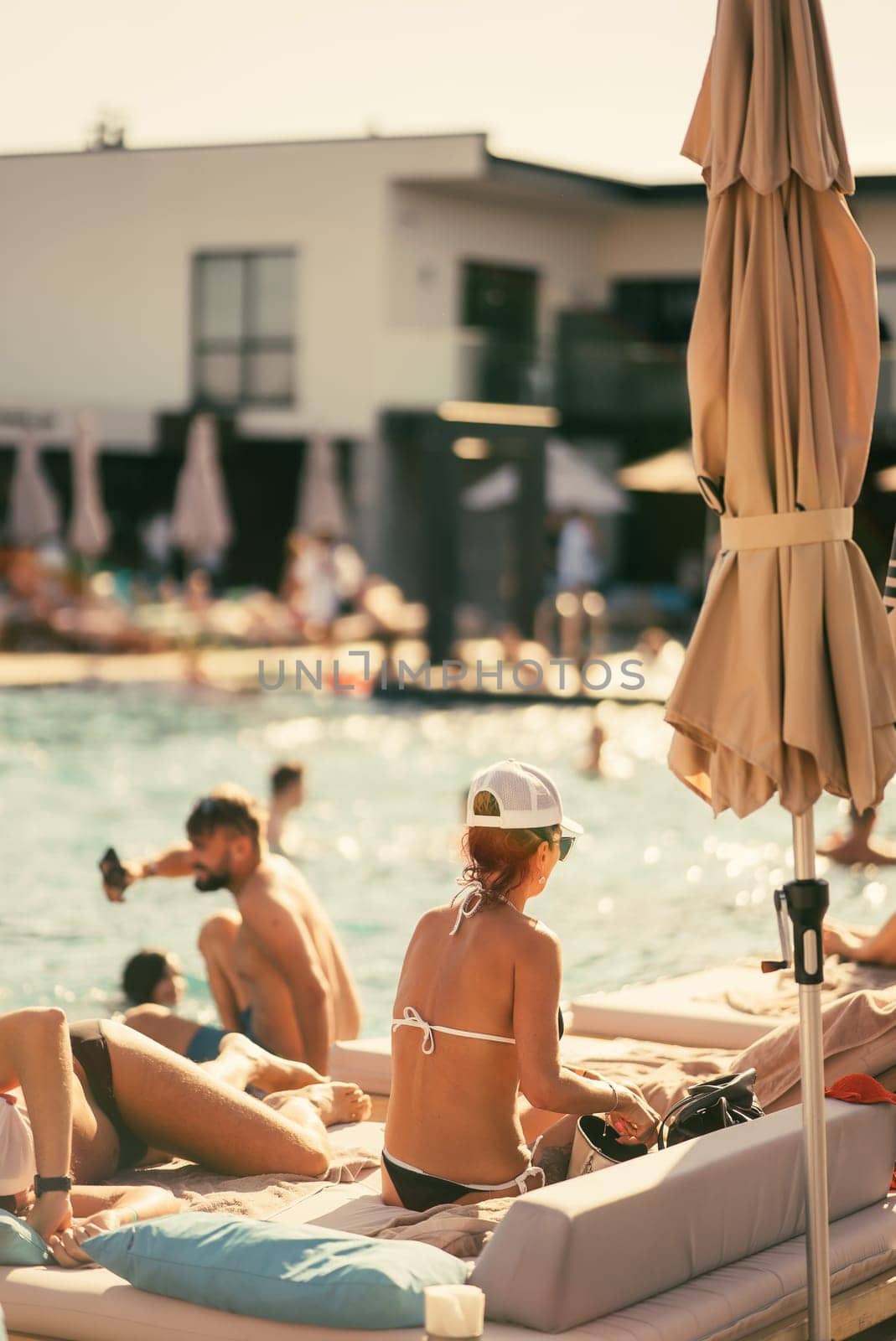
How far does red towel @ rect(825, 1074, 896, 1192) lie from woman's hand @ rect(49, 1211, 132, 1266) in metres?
1.67

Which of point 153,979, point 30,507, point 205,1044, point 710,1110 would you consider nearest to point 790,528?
point 710,1110

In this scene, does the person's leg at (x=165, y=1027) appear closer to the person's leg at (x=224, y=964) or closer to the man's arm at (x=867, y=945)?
the person's leg at (x=224, y=964)

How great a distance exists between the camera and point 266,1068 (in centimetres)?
541

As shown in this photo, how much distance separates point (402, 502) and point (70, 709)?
1150 centimetres

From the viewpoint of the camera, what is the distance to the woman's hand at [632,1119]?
14.0 ft

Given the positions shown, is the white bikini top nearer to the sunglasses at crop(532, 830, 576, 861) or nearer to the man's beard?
the sunglasses at crop(532, 830, 576, 861)

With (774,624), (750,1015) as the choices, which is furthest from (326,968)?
(774,624)

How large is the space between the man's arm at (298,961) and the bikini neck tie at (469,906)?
6.05 ft

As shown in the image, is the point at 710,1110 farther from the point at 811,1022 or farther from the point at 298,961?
the point at 298,961

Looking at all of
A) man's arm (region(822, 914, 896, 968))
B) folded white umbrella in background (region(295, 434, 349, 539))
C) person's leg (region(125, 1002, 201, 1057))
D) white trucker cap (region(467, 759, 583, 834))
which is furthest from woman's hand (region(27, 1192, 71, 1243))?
folded white umbrella in background (region(295, 434, 349, 539))

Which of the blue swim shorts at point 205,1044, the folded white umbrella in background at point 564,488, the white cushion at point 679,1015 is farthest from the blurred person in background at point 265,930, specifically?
the folded white umbrella in background at point 564,488

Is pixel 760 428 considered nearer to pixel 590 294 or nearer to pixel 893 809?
pixel 893 809

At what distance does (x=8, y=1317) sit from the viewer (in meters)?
3.84

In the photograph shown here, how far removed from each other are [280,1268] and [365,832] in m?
10.6
